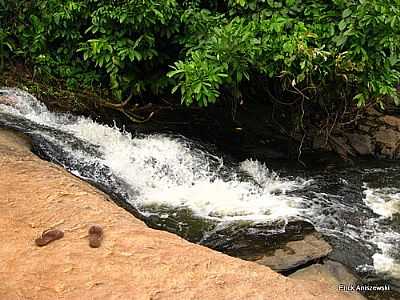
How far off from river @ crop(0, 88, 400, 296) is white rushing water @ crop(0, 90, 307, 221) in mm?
10

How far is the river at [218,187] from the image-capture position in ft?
15.6

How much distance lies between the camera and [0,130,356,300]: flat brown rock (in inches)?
112

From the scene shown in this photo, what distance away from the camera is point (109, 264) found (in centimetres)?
304

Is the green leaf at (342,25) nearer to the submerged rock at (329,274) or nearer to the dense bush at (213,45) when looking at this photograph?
the dense bush at (213,45)

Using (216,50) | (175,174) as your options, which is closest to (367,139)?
(216,50)

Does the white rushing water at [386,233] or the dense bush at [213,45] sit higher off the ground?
the dense bush at [213,45]

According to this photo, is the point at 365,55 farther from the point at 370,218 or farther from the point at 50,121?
the point at 50,121

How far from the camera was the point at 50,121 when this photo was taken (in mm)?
6551

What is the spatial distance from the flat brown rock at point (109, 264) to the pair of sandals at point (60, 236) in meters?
0.03

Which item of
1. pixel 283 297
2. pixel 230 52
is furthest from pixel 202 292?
pixel 230 52

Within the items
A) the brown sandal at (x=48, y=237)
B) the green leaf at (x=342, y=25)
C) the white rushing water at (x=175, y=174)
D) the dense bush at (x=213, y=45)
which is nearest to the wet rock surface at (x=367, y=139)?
the dense bush at (x=213, y=45)

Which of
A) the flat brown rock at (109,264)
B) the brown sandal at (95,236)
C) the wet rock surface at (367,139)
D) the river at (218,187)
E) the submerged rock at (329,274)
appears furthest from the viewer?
the wet rock surface at (367,139)

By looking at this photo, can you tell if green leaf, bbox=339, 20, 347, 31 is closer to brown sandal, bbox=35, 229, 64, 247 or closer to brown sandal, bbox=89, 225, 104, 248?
brown sandal, bbox=89, 225, 104, 248

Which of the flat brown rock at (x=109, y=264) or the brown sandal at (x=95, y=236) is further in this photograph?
the brown sandal at (x=95, y=236)
